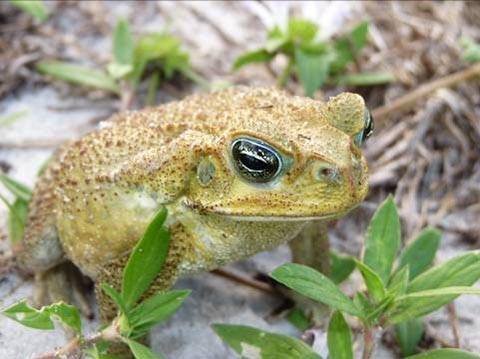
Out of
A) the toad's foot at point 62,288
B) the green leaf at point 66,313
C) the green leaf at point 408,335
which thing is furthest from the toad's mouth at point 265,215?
the toad's foot at point 62,288

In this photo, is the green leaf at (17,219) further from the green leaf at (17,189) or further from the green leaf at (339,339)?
the green leaf at (339,339)

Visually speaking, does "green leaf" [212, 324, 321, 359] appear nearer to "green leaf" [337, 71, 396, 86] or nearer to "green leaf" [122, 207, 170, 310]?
"green leaf" [122, 207, 170, 310]

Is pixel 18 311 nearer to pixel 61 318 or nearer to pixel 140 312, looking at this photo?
pixel 61 318

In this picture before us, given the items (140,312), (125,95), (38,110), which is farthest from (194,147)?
(38,110)

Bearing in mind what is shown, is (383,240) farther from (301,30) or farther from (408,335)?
(301,30)

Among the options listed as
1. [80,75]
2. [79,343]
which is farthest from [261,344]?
[80,75]

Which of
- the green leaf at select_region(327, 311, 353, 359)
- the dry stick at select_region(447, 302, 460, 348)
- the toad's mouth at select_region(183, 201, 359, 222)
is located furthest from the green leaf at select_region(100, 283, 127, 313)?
the dry stick at select_region(447, 302, 460, 348)
